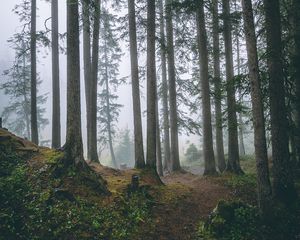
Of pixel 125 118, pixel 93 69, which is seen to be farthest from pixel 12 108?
pixel 125 118

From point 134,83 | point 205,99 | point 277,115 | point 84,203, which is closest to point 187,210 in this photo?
point 84,203

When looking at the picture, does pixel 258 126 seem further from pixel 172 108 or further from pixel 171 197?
pixel 172 108

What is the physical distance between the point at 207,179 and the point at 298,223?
21.1ft

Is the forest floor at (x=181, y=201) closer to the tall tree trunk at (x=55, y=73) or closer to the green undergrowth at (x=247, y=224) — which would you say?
the green undergrowth at (x=247, y=224)

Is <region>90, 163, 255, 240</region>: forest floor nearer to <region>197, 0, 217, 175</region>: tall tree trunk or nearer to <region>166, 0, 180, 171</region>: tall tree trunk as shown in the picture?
<region>197, 0, 217, 175</region>: tall tree trunk

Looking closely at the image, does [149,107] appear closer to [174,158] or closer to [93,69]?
[93,69]

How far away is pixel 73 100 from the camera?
1045cm

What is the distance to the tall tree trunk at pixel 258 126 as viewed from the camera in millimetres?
8789

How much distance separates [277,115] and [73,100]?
6.89 m

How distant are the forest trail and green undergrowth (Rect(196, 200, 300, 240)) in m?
0.73

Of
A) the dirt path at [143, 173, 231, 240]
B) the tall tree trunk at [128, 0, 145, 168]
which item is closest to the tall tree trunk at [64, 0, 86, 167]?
the dirt path at [143, 173, 231, 240]

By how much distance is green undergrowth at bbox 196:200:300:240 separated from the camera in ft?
27.2

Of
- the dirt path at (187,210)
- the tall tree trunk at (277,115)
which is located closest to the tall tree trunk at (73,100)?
the dirt path at (187,210)

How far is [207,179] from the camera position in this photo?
48.8ft
